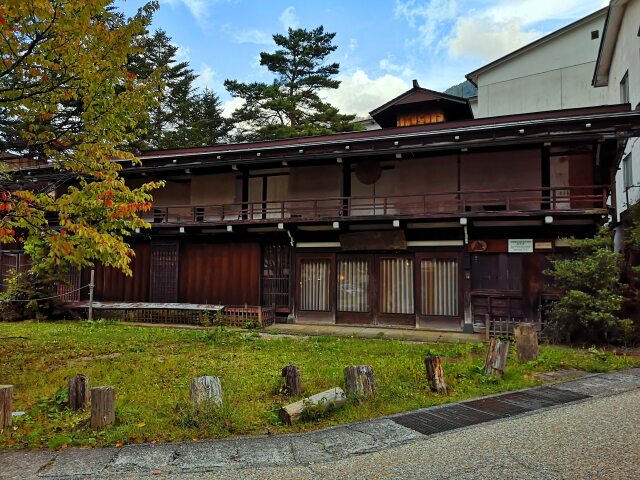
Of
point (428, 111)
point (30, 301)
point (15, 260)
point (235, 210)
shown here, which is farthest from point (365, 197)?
point (15, 260)

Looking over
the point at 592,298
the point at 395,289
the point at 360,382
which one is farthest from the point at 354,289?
the point at 360,382

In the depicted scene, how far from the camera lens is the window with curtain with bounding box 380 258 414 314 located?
15.5 m

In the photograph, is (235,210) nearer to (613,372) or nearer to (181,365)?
(181,365)

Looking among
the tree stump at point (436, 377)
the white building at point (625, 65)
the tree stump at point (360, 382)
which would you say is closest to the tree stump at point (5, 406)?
the tree stump at point (360, 382)

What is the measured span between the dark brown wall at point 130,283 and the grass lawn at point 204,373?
4.43m

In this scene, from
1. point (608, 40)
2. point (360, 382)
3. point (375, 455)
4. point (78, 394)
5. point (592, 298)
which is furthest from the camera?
point (608, 40)

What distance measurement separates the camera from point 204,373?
8406 mm

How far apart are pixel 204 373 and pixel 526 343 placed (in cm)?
657

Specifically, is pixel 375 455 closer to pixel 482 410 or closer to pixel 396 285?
pixel 482 410

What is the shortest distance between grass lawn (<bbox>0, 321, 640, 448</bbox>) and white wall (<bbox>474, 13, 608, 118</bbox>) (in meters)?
21.4

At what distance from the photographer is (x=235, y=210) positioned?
17.9 metres

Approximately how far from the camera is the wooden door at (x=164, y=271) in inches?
712

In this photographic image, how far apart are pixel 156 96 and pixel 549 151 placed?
12.4m

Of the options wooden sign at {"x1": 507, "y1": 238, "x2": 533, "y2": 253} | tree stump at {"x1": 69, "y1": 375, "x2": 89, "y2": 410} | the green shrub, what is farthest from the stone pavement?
wooden sign at {"x1": 507, "y1": 238, "x2": 533, "y2": 253}
